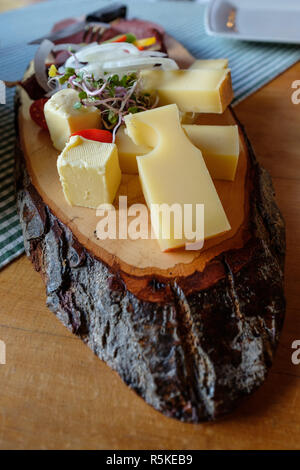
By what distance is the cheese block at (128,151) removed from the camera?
1.15 meters

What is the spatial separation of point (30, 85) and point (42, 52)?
18 cm

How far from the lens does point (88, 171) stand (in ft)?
3.36

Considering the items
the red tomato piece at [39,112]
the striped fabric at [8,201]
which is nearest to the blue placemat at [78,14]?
the striped fabric at [8,201]

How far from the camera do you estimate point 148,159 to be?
1026mm

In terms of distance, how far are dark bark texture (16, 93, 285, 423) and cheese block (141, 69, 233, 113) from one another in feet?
1.62

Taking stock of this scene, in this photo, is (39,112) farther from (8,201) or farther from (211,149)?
(211,149)

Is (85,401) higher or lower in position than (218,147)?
lower

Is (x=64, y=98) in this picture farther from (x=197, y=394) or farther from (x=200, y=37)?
(x=200, y=37)

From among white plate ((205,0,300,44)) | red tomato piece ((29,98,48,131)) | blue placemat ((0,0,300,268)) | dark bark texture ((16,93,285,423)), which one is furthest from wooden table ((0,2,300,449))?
white plate ((205,0,300,44))

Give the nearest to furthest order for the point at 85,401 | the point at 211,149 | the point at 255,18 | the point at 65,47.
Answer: the point at 85,401, the point at 211,149, the point at 65,47, the point at 255,18

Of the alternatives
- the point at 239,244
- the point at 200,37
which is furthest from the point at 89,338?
the point at 200,37

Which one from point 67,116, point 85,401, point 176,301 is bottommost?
point 85,401

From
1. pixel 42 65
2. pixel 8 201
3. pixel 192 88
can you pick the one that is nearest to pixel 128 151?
pixel 192 88

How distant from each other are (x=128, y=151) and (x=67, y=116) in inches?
8.2
